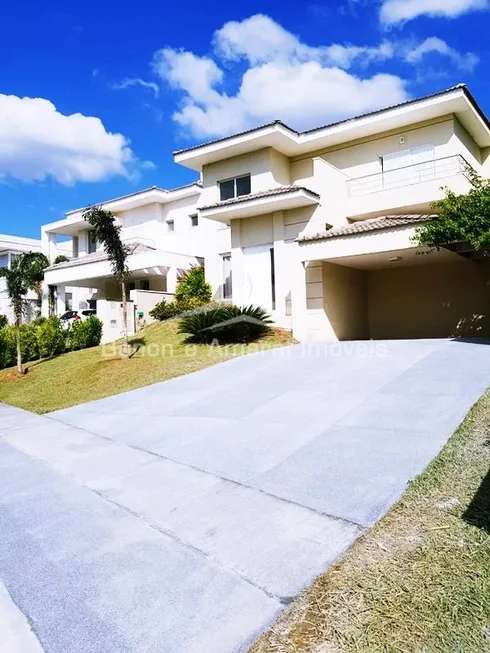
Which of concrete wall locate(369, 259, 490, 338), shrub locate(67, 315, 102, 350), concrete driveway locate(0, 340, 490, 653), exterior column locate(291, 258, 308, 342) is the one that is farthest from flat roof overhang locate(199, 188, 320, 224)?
concrete driveway locate(0, 340, 490, 653)

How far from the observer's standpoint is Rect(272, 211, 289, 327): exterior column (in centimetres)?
1888

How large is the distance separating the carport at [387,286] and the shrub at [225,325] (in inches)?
91.6

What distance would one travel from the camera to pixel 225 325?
16.8 meters

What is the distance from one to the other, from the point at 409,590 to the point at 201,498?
99.8 inches

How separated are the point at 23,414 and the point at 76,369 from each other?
5458 millimetres

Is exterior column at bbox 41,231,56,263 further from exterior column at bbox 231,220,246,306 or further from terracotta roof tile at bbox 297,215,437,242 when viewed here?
terracotta roof tile at bbox 297,215,437,242

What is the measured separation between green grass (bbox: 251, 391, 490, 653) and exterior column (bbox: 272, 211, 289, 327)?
14737 millimetres

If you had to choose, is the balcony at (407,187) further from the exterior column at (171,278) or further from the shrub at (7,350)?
the shrub at (7,350)

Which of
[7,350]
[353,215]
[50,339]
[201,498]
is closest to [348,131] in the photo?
[353,215]

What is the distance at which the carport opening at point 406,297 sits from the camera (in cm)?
1747

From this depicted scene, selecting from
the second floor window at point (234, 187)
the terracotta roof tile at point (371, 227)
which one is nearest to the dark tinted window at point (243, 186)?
the second floor window at point (234, 187)

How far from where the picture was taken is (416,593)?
297cm

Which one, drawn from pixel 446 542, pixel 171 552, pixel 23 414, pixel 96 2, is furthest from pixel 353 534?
pixel 96 2

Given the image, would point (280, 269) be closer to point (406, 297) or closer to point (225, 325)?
point (225, 325)
